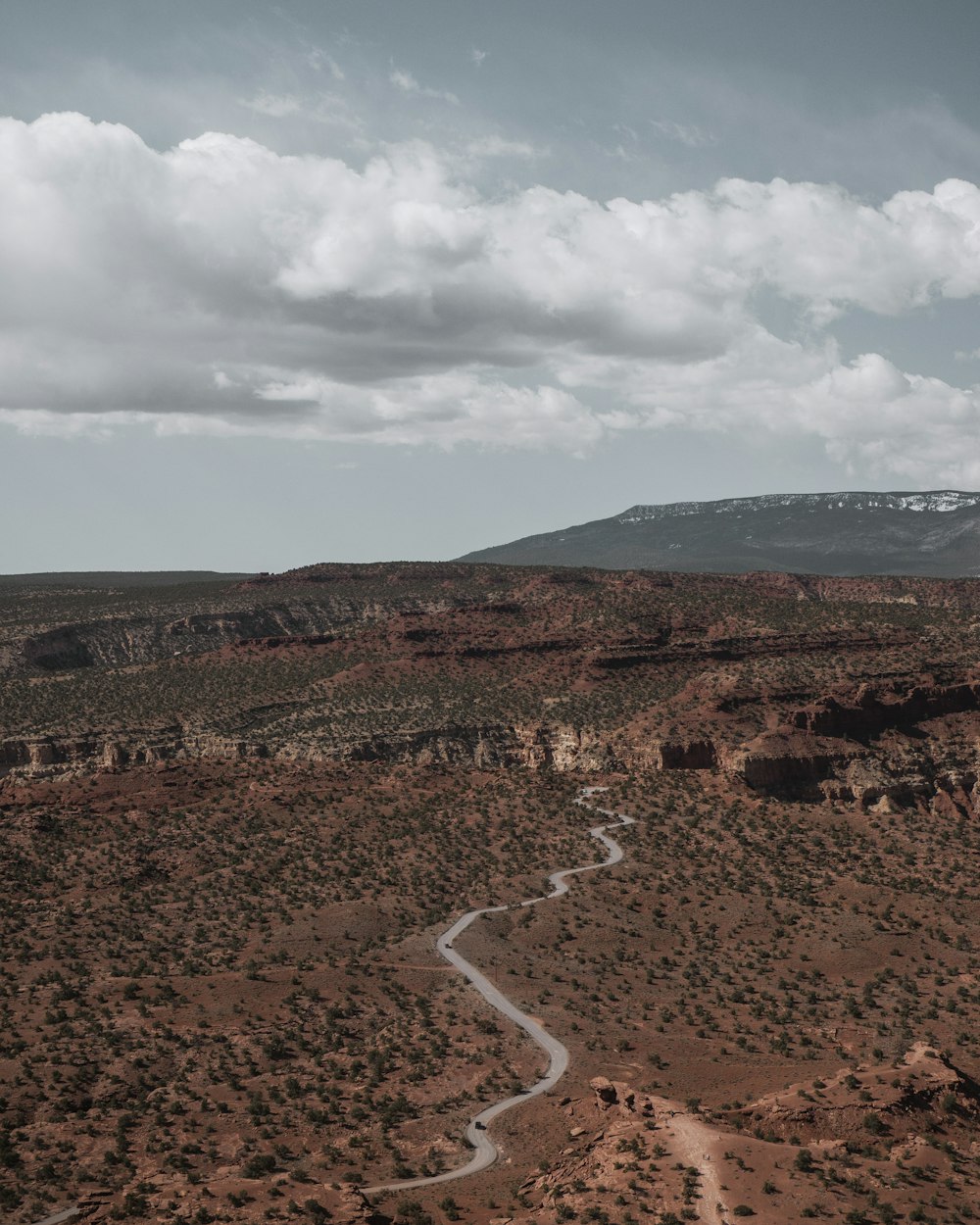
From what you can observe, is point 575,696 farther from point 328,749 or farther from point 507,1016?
point 507,1016

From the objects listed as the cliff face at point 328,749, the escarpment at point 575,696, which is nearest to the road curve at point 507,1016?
the escarpment at point 575,696

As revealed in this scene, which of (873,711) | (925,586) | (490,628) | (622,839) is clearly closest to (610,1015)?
(622,839)

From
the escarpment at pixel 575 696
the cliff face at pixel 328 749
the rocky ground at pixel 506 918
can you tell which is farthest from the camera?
the cliff face at pixel 328 749

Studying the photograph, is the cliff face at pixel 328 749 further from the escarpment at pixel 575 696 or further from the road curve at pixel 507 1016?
the road curve at pixel 507 1016

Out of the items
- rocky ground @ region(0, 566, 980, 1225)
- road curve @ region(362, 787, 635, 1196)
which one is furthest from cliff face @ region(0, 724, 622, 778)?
road curve @ region(362, 787, 635, 1196)

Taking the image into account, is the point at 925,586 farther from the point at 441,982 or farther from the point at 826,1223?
the point at 826,1223

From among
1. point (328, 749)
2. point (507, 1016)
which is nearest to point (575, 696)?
point (328, 749)

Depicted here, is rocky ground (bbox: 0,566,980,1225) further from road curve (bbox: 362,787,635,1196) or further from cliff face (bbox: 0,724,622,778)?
road curve (bbox: 362,787,635,1196)
